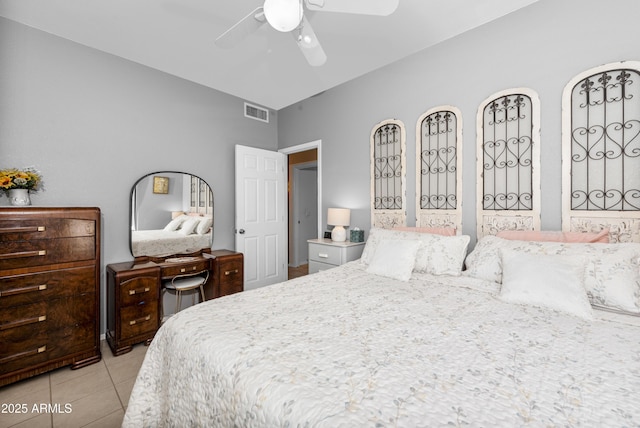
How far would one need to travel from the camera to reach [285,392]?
2.70 ft

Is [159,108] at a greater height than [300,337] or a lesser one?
greater

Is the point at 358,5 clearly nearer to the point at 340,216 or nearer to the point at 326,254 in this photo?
the point at 340,216

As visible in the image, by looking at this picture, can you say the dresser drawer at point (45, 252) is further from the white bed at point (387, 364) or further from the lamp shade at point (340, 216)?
the lamp shade at point (340, 216)

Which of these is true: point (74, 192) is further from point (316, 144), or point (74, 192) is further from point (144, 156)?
point (316, 144)

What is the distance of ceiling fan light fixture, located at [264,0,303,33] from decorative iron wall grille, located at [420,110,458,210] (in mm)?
1712

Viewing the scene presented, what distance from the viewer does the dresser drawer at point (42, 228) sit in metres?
1.86

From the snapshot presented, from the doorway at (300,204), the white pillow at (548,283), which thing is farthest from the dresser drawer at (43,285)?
the doorway at (300,204)

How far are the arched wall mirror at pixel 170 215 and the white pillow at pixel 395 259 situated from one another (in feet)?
7.04

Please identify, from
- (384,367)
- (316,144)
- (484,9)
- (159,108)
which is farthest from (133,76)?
(384,367)

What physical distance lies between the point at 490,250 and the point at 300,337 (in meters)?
1.55

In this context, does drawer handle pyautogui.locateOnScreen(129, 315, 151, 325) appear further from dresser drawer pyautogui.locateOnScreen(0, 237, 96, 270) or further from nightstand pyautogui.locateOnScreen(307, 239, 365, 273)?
nightstand pyautogui.locateOnScreen(307, 239, 365, 273)

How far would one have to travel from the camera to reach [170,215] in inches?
121

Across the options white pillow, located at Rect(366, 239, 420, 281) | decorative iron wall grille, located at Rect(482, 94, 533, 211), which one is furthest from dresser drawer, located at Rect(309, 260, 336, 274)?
decorative iron wall grille, located at Rect(482, 94, 533, 211)

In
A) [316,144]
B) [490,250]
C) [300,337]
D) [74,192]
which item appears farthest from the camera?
[316,144]
